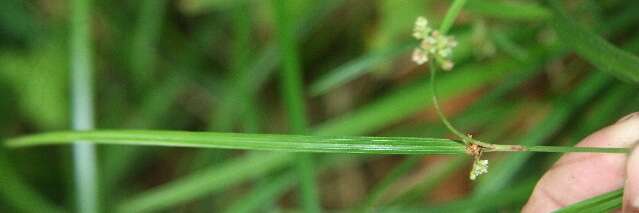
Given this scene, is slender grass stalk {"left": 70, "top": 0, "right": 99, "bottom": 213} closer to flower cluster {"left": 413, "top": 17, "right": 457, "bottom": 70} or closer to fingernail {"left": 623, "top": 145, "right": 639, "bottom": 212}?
flower cluster {"left": 413, "top": 17, "right": 457, "bottom": 70}

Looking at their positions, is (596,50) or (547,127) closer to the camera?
(596,50)

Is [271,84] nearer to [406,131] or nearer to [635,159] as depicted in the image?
[406,131]

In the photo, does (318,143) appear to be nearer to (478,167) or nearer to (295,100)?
(478,167)

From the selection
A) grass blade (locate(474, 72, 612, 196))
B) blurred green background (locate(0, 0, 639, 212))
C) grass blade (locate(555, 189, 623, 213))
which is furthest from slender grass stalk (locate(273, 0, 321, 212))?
grass blade (locate(555, 189, 623, 213))

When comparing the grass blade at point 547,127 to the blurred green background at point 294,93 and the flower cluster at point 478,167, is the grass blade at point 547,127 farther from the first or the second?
the flower cluster at point 478,167

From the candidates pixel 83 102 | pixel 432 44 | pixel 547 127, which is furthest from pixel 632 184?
pixel 83 102

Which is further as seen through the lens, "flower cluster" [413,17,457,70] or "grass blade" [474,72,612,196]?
"grass blade" [474,72,612,196]

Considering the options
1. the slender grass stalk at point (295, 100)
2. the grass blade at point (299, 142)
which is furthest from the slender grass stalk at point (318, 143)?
the slender grass stalk at point (295, 100)
